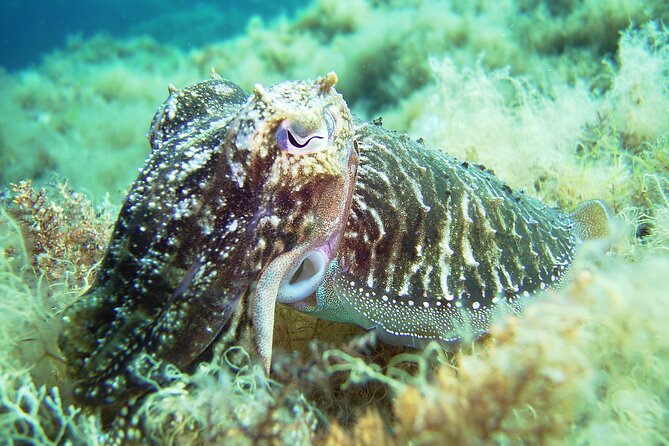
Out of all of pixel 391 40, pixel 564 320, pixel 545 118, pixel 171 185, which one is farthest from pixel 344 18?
pixel 564 320

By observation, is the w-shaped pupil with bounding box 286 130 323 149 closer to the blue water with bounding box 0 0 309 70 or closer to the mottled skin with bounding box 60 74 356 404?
the mottled skin with bounding box 60 74 356 404

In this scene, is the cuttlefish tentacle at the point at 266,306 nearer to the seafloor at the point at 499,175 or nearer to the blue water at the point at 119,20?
the seafloor at the point at 499,175

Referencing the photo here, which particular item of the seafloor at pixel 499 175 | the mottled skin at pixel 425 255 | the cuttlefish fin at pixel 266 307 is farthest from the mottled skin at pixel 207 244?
Answer: the mottled skin at pixel 425 255

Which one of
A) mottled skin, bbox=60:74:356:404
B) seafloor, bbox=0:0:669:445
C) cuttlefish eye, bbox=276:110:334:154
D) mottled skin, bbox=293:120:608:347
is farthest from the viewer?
mottled skin, bbox=293:120:608:347

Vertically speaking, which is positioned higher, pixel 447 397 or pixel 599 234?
pixel 599 234

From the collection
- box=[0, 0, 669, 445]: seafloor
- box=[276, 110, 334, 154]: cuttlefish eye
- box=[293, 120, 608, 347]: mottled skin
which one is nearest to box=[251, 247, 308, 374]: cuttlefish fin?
box=[0, 0, 669, 445]: seafloor

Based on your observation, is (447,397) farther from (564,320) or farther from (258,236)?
(258,236)
